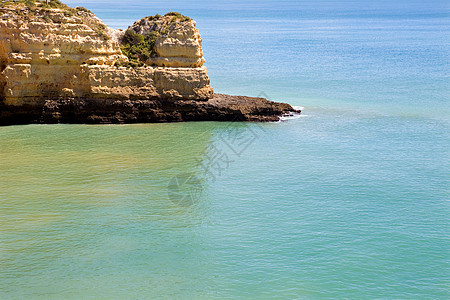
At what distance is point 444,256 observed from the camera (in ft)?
72.1

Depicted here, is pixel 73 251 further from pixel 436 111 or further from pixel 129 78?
pixel 436 111

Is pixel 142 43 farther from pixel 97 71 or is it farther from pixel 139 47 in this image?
pixel 97 71

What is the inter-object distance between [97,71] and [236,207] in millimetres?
16777

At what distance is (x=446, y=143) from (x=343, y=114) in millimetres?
9489

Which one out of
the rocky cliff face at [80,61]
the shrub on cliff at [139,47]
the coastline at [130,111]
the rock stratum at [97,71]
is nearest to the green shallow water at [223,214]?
the coastline at [130,111]

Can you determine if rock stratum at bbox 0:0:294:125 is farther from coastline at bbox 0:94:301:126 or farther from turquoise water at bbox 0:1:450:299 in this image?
turquoise water at bbox 0:1:450:299

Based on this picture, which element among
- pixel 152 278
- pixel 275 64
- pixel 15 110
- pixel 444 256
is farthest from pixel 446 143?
pixel 275 64

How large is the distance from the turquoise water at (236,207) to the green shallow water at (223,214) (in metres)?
0.07

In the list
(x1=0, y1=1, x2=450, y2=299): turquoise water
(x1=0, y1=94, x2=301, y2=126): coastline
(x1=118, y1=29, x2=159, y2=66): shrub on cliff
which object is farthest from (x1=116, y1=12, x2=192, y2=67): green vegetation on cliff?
(x1=0, y1=1, x2=450, y2=299): turquoise water

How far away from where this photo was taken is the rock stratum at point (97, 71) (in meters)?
38.5

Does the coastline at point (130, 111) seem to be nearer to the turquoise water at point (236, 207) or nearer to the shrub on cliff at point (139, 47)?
the turquoise water at point (236, 207)

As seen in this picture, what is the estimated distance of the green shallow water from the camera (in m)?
20.3

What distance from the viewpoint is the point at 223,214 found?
26.1m

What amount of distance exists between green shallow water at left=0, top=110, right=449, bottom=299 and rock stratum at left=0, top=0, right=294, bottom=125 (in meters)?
1.49
